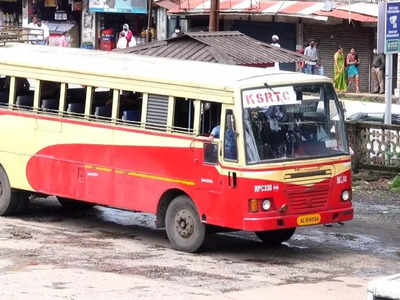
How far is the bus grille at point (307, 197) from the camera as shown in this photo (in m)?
15.0

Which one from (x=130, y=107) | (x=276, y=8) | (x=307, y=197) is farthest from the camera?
(x=276, y=8)

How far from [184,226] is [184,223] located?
0.04m

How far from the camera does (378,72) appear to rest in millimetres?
37500

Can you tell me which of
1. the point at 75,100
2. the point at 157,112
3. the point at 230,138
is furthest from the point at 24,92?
the point at 230,138

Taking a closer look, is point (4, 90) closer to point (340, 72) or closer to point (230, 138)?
point (230, 138)

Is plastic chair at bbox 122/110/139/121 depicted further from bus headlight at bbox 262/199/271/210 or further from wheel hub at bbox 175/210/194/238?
bus headlight at bbox 262/199/271/210

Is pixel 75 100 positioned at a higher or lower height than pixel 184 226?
higher

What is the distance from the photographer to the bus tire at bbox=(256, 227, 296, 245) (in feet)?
53.6

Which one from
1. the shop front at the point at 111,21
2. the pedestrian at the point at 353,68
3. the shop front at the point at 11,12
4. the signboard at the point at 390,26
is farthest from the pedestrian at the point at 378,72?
the shop front at the point at 11,12

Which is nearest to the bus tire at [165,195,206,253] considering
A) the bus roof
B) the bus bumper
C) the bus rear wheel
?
the bus bumper

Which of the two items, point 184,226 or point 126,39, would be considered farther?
point 126,39

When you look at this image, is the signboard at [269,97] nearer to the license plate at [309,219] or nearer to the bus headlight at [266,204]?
the bus headlight at [266,204]

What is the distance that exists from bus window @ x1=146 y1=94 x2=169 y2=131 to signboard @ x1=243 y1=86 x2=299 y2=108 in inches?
56.6

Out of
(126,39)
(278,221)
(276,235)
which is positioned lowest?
(276,235)
